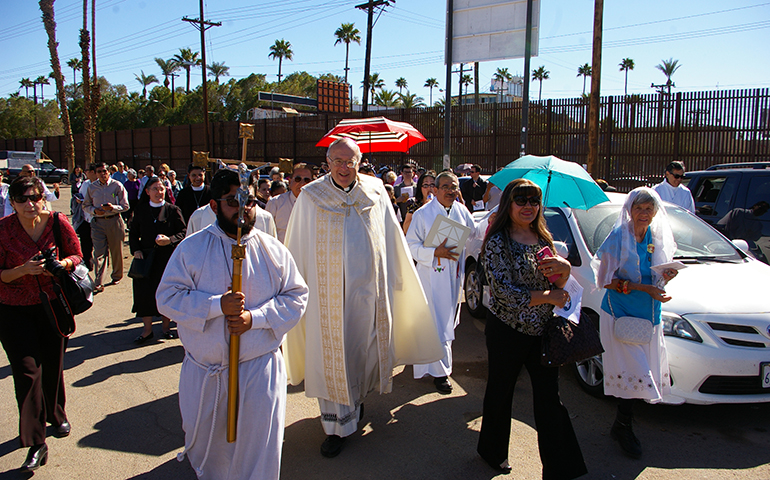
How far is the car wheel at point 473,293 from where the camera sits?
7.27m

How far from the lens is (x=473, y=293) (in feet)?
24.5

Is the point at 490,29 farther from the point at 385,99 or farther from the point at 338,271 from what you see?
the point at 385,99

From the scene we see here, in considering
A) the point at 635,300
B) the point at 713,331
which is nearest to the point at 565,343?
the point at 635,300

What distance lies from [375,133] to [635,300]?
356 inches

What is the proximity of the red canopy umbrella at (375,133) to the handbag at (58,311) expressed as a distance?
759cm

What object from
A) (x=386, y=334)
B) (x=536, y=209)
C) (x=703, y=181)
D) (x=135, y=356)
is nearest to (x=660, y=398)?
(x=536, y=209)

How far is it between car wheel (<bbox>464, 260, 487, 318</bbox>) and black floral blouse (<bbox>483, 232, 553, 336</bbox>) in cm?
383

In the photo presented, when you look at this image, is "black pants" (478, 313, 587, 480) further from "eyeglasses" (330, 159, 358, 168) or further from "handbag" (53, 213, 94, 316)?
"handbag" (53, 213, 94, 316)

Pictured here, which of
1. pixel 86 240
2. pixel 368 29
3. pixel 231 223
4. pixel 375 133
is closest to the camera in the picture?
pixel 231 223

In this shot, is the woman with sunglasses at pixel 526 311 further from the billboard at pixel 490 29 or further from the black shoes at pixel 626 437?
Result: the billboard at pixel 490 29

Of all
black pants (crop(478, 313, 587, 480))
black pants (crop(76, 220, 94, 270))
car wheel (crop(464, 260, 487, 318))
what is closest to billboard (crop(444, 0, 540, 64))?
car wheel (crop(464, 260, 487, 318))

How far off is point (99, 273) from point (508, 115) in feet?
42.6

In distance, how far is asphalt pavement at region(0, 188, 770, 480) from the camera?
11.7 ft

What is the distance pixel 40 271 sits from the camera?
3656 millimetres
